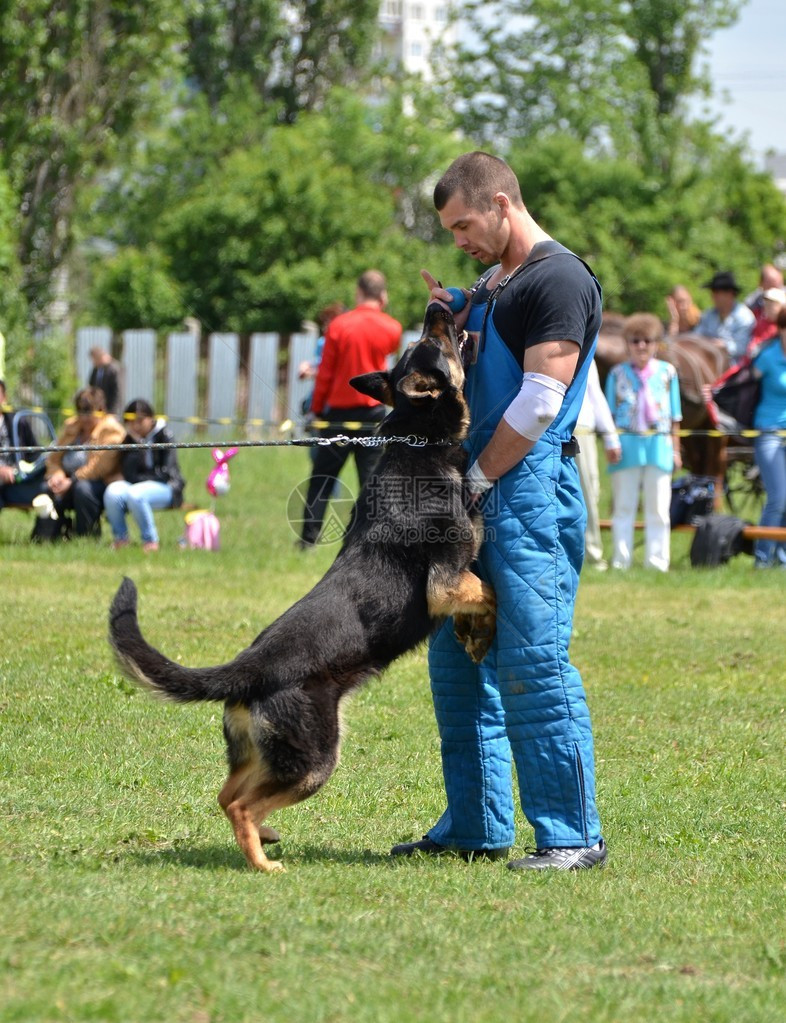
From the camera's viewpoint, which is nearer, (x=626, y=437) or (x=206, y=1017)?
(x=206, y=1017)

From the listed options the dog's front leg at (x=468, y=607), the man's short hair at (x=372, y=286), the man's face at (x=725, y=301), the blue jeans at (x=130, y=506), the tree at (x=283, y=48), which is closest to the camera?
the dog's front leg at (x=468, y=607)

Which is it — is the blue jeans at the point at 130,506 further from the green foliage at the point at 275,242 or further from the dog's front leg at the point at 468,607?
the green foliage at the point at 275,242

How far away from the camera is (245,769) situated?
441 cm

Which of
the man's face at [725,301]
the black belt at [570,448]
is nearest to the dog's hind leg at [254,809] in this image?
the black belt at [570,448]

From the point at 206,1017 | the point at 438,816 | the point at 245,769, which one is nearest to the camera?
the point at 206,1017

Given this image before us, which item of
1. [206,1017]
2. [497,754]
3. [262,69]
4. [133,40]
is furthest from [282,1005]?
[262,69]

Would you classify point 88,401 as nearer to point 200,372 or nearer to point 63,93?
point 200,372

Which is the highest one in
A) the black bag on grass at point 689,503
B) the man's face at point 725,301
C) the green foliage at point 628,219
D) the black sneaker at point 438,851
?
the green foliage at point 628,219

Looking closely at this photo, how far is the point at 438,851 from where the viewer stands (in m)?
4.83

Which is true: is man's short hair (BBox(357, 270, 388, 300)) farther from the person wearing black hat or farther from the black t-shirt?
the black t-shirt

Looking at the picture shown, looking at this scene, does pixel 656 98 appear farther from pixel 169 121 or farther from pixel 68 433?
pixel 68 433

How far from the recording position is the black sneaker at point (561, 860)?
4.48 m

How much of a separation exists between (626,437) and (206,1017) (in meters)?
9.13

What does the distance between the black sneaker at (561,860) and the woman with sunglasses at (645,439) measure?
7.08 metres
